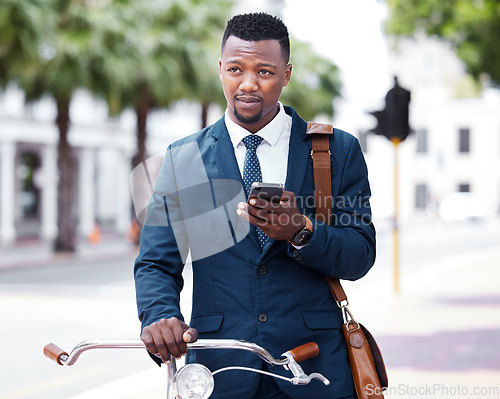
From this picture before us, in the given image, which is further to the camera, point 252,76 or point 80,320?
point 80,320

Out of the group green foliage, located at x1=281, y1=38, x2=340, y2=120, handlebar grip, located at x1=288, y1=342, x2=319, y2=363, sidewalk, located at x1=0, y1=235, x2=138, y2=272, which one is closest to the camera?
handlebar grip, located at x1=288, y1=342, x2=319, y2=363

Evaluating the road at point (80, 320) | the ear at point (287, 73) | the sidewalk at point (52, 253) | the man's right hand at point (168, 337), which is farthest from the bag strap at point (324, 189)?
the sidewalk at point (52, 253)

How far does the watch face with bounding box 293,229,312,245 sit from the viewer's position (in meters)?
1.98

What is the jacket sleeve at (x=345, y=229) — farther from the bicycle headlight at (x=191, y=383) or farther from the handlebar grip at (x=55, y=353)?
the handlebar grip at (x=55, y=353)

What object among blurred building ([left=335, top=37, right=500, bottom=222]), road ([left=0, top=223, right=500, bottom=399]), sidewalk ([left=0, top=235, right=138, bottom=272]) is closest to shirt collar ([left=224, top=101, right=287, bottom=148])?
road ([left=0, top=223, right=500, bottom=399])

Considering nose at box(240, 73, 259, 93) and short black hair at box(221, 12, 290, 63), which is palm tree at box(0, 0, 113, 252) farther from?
nose at box(240, 73, 259, 93)

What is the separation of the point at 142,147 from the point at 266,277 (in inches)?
896

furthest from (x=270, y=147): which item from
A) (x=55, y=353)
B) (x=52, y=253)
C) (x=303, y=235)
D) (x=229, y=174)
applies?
(x=52, y=253)

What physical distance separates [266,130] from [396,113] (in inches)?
368

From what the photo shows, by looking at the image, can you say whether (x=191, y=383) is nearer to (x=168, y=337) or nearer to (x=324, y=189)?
(x=168, y=337)

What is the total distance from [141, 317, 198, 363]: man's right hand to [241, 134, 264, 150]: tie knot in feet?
1.94

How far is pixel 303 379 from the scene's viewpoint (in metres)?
1.88

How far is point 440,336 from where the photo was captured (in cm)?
841

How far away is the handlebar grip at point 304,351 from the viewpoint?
6.34 feet
